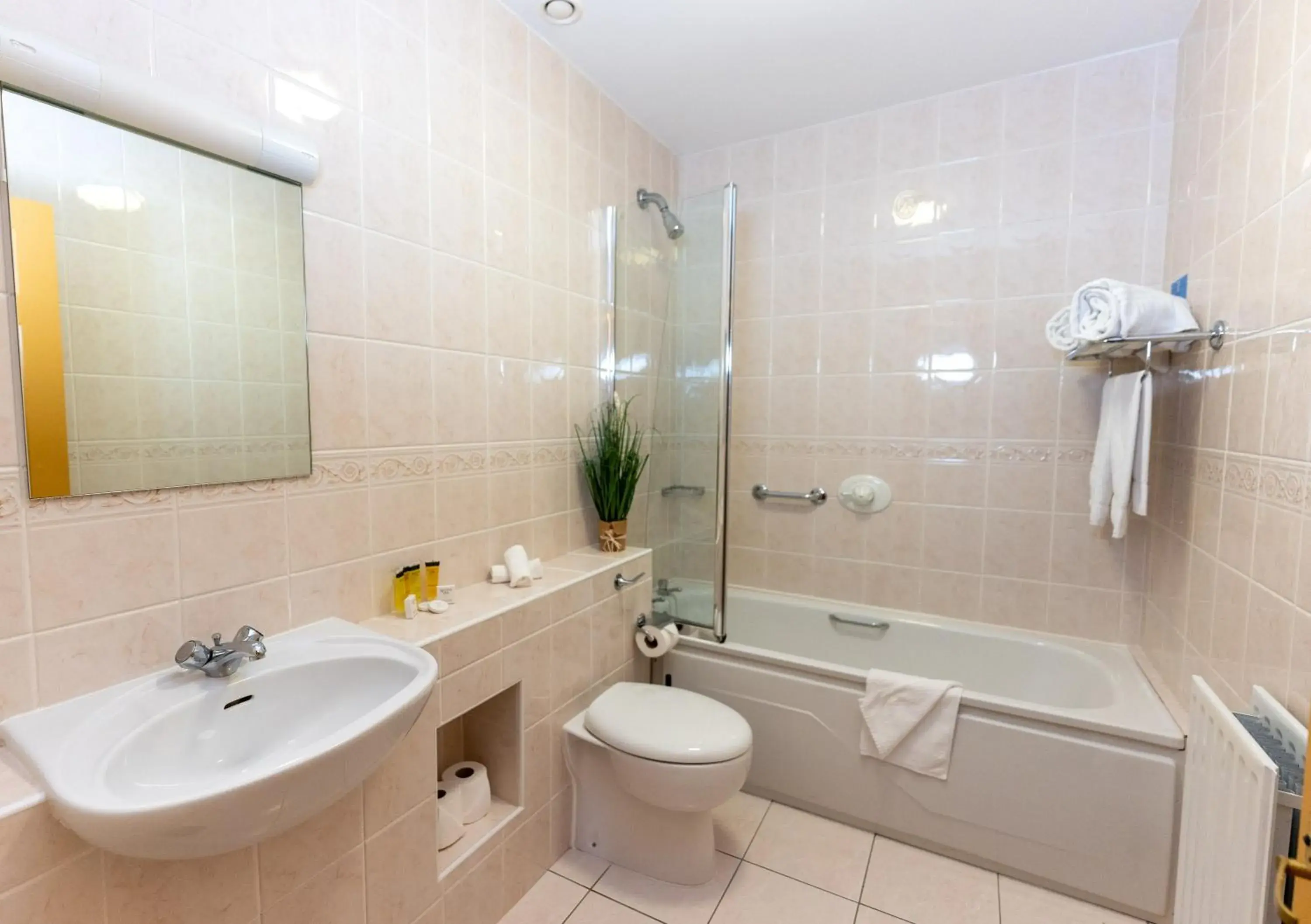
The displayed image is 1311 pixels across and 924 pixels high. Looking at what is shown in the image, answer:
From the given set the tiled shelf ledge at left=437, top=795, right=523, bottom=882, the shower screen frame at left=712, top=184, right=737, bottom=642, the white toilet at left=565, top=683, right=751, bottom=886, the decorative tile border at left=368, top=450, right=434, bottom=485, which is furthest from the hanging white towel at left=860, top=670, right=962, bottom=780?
the decorative tile border at left=368, top=450, right=434, bottom=485

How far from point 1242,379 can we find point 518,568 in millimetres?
1888

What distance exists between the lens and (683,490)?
234cm

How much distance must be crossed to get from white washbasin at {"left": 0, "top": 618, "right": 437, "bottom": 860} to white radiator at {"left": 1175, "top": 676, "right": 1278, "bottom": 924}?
1457 mm

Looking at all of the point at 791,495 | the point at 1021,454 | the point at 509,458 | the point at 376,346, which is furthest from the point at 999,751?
the point at 376,346

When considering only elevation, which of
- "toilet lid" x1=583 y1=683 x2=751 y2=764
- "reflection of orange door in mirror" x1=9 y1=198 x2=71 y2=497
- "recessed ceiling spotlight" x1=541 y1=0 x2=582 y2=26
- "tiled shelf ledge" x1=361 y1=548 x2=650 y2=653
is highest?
"recessed ceiling spotlight" x1=541 y1=0 x2=582 y2=26

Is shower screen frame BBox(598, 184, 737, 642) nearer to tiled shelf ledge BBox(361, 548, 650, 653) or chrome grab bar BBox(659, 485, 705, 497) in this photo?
chrome grab bar BBox(659, 485, 705, 497)

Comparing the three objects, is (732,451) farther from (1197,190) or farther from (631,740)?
(1197,190)

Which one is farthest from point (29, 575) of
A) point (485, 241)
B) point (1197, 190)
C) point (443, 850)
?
point (1197, 190)

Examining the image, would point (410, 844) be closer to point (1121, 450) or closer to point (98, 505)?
point (98, 505)

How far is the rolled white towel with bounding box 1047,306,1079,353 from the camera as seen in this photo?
1.81m

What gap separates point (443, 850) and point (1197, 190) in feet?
9.13

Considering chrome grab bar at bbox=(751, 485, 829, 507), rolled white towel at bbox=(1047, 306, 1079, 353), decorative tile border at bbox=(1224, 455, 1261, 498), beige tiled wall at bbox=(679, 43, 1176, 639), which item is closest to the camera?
decorative tile border at bbox=(1224, 455, 1261, 498)

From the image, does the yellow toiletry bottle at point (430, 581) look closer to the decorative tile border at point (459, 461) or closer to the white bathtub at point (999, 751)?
the decorative tile border at point (459, 461)

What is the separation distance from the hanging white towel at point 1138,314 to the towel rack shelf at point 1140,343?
0.02 metres
